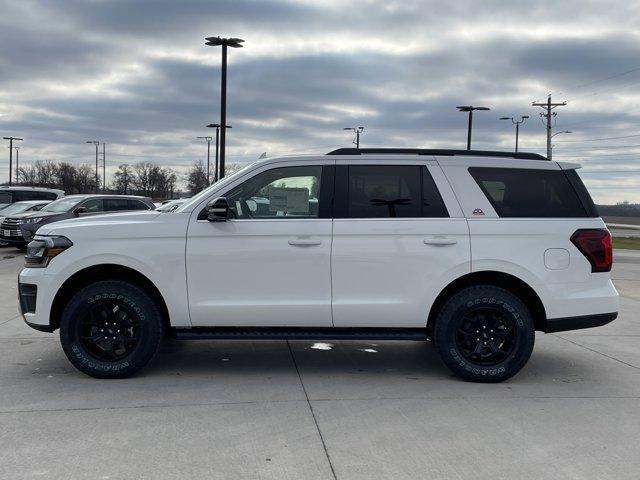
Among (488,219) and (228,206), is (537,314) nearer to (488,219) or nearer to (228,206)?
(488,219)

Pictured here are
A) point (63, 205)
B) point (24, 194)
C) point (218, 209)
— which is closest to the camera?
point (218, 209)

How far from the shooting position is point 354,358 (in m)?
6.38

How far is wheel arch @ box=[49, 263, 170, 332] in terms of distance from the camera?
17.8 ft

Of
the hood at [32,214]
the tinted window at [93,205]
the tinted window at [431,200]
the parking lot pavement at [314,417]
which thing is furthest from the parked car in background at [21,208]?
the tinted window at [431,200]

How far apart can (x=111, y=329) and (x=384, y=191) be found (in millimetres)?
2618

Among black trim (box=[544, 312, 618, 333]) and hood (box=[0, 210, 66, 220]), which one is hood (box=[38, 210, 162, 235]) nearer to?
black trim (box=[544, 312, 618, 333])

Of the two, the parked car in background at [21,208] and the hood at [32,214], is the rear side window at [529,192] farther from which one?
the parked car in background at [21,208]

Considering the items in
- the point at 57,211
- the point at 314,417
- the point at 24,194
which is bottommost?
the point at 314,417

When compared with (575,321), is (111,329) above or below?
below

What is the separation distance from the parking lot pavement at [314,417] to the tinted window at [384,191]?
148 centimetres

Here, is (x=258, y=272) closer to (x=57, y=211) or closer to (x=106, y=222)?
(x=106, y=222)

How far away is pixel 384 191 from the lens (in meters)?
5.51

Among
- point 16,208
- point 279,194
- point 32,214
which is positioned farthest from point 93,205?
point 279,194

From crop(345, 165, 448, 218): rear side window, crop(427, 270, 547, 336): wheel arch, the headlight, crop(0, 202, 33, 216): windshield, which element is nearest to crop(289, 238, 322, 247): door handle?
crop(345, 165, 448, 218): rear side window
